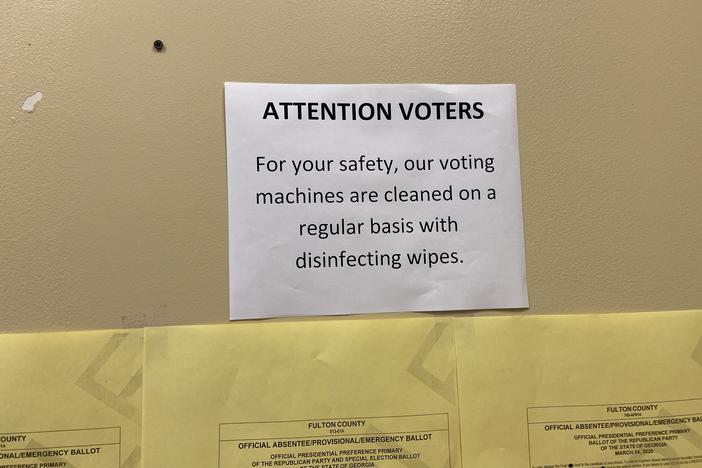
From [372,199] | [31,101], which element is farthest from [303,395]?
[31,101]

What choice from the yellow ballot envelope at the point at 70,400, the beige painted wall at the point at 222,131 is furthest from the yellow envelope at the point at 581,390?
the yellow ballot envelope at the point at 70,400

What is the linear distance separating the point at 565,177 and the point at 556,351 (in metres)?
0.20

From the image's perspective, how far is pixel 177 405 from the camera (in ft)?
1.57

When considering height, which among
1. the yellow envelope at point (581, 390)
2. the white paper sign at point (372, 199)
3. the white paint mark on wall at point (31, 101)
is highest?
the white paint mark on wall at point (31, 101)

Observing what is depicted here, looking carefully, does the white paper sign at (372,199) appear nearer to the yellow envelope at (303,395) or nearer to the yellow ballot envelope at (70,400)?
the yellow envelope at (303,395)

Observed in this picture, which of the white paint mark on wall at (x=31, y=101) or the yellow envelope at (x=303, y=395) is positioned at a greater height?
the white paint mark on wall at (x=31, y=101)

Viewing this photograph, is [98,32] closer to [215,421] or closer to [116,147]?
[116,147]

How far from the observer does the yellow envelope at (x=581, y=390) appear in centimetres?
51

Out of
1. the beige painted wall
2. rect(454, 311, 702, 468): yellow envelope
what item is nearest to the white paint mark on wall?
the beige painted wall

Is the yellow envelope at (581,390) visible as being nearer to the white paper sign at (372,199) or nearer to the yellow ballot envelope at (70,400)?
the white paper sign at (372,199)

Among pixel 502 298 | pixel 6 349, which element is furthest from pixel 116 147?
pixel 502 298

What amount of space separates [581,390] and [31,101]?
2.17 feet

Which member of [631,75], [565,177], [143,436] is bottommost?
[143,436]

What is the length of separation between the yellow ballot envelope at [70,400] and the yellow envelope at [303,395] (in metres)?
0.02
